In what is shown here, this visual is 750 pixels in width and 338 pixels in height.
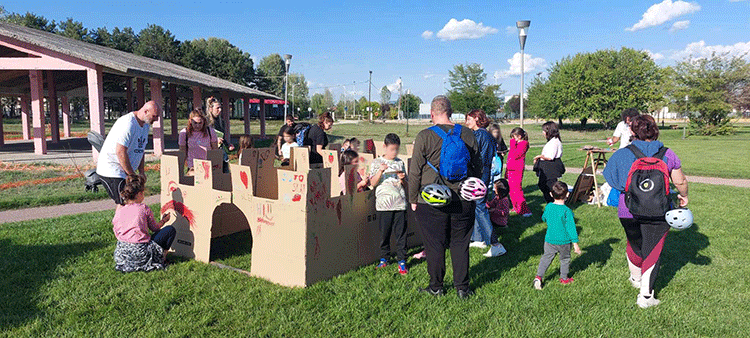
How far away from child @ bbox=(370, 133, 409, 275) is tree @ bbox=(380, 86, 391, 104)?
97.3 metres

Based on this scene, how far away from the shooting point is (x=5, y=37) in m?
13.6

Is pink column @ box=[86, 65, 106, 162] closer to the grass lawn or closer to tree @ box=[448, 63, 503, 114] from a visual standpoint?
the grass lawn

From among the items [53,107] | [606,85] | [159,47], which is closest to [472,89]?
[606,85]

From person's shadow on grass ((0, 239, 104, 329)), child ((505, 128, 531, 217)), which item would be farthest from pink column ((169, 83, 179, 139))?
child ((505, 128, 531, 217))

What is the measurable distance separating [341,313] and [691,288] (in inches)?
130

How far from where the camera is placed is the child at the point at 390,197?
4723mm

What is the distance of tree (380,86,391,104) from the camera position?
101312 millimetres

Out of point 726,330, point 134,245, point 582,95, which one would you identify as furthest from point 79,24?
point 726,330

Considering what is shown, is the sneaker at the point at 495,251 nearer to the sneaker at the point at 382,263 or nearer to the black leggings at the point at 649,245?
the sneaker at the point at 382,263

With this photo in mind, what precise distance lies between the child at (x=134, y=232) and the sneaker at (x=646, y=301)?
4.39m

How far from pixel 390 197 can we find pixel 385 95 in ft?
321

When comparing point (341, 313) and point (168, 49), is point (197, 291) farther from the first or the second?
point (168, 49)

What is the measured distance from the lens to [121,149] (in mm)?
4805

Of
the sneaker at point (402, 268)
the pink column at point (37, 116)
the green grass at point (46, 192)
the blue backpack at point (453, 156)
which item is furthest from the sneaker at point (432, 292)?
the pink column at point (37, 116)
